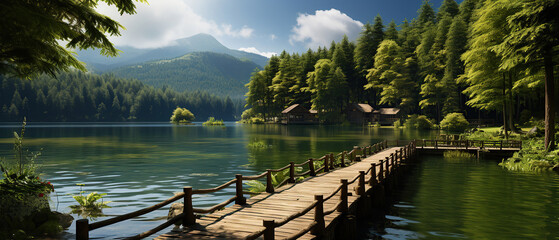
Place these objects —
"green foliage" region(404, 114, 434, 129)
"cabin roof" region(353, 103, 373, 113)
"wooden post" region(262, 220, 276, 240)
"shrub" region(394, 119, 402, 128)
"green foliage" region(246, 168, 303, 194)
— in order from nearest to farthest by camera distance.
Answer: "wooden post" region(262, 220, 276, 240)
"green foliage" region(246, 168, 303, 194)
"green foliage" region(404, 114, 434, 129)
"shrub" region(394, 119, 402, 128)
"cabin roof" region(353, 103, 373, 113)

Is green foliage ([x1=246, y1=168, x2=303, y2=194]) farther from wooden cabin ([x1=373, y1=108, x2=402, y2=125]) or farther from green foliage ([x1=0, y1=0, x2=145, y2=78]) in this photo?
wooden cabin ([x1=373, y1=108, x2=402, y2=125])

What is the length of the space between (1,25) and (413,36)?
107m

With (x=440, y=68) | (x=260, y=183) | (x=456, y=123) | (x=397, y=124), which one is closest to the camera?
(x=260, y=183)

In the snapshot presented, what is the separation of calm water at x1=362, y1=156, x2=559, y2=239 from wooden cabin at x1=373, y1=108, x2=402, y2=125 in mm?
71390

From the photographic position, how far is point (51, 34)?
31.9 ft

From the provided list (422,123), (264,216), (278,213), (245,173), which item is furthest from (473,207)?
(422,123)

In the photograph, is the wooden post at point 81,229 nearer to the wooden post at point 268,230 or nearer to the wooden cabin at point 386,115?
the wooden post at point 268,230

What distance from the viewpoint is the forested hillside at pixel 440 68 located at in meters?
27.2

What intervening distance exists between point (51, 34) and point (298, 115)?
106905 millimetres

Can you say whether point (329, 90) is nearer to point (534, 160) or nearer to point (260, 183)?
point (534, 160)

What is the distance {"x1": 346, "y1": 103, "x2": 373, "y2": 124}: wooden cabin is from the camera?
→ 101 meters

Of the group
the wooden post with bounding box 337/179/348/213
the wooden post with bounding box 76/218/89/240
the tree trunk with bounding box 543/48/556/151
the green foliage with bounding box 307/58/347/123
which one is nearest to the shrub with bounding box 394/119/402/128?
the green foliage with bounding box 307/58/347/123

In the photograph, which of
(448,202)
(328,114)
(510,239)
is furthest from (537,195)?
(328,114)

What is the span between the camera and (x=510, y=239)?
1185 centimetres
